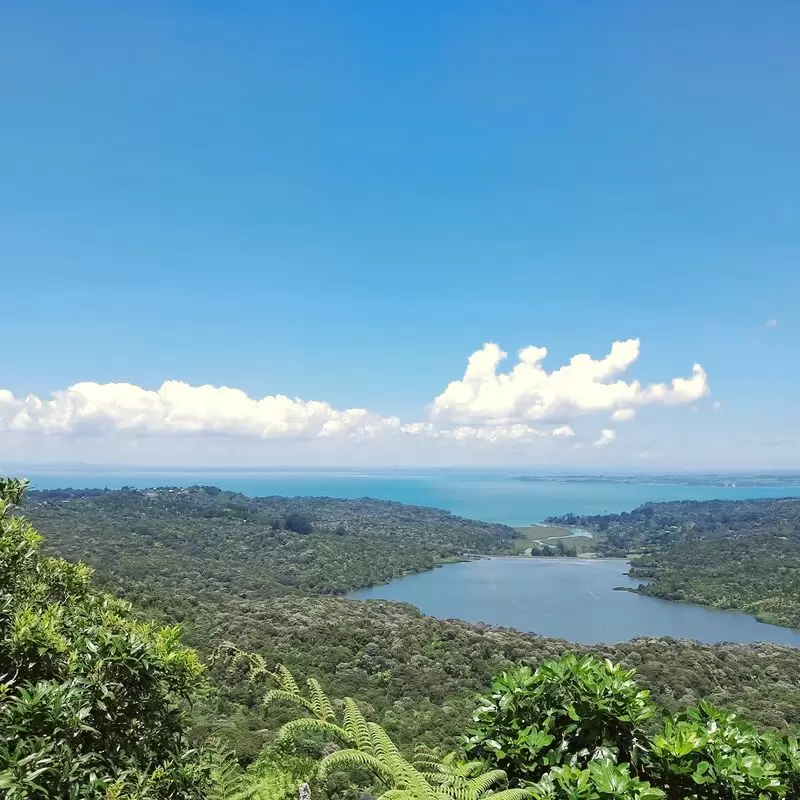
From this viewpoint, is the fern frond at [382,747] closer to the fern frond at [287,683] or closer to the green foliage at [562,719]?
the green foliage at [562,719]

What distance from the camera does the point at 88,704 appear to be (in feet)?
9.02

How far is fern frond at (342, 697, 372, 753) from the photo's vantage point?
148 inches

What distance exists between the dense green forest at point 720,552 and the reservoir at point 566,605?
3488mm

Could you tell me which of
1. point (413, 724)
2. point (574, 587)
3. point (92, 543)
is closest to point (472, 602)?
point (574, 587)

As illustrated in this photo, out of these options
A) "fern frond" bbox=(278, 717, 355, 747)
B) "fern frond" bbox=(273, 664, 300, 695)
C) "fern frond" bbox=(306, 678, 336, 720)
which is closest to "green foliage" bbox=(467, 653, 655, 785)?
"fern frond" bbox=(278, 717, 355, 747)

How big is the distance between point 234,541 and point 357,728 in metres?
89.6

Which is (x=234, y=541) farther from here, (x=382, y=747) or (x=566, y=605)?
(x=382, y=747)

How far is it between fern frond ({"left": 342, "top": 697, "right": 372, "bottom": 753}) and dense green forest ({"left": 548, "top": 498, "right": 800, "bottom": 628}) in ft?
237

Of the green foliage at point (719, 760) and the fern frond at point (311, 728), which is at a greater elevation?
the green foliage at point (719, 760)

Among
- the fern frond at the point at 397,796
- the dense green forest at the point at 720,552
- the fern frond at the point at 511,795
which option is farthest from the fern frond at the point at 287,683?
the dense green forest at the point at 720,552

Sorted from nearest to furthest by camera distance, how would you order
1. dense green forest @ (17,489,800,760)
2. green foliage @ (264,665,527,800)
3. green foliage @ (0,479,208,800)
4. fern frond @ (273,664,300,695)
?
green foliage @ (0,479,208,800)
green foliage @ (264,665,527,800)
fern frond @ (273,664,300,695)
dense green forest @ (17,489,800,760)

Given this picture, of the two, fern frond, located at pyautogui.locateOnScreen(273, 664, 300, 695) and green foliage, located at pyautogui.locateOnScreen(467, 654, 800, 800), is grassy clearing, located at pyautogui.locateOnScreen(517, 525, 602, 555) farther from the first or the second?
green foliage, located at pyautogui.locateOnScreen(467, 654, 800, 800)

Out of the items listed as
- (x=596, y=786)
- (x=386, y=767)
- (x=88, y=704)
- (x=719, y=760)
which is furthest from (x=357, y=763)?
(x=719, y=760)

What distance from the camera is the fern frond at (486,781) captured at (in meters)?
2.95
